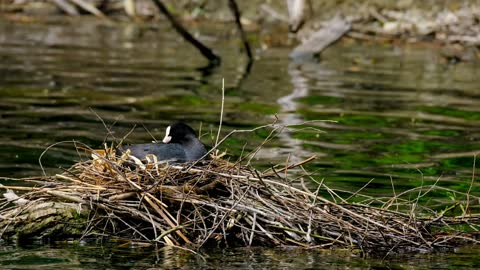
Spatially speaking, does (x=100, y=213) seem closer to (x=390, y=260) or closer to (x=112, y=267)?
(x=112, y=267)

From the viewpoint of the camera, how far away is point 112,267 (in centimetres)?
798

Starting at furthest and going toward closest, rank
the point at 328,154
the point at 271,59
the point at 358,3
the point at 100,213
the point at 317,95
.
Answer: the point at 358,3
the point at 271,59
the point at 317,95
the point at 328,154
the point at 100,213

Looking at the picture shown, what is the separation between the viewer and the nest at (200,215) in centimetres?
873

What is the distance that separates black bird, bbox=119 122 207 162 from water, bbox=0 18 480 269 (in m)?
0.20

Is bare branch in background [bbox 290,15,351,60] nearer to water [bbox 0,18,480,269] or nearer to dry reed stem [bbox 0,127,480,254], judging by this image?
water [bbox 0,18,480,269]

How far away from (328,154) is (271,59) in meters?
13.0

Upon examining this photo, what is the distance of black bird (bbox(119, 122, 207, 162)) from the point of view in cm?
955

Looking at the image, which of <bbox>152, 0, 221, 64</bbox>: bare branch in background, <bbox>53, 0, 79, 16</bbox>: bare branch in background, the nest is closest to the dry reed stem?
the nest

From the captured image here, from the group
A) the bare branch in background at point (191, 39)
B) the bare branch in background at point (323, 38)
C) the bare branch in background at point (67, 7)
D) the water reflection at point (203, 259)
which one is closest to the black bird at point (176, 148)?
the water reflection at point (203, 259)

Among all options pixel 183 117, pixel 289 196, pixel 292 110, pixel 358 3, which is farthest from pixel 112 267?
pixel 358 3

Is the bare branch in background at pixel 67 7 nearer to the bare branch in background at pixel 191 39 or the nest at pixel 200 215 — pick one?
the bare branch in background at pixel 191 39

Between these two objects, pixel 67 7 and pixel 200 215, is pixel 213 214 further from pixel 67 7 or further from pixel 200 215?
pixel 67 7

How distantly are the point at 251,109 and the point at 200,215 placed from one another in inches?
371

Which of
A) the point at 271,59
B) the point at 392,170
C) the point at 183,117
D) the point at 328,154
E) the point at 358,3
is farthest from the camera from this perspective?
the point at 358,3
